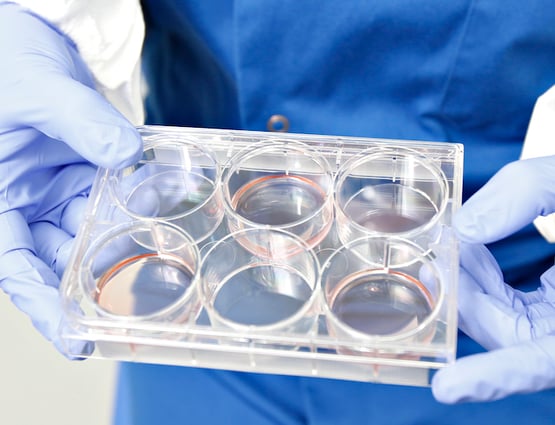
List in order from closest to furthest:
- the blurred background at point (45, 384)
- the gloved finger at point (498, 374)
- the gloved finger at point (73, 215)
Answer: the gloved finger at point (498, 374) → the gloved finger at point (73, 215) → the blurred background at point (45, 384)

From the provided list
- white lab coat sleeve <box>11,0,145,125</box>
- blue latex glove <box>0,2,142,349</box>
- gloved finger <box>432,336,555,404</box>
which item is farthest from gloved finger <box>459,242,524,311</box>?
white lab coat sleeve <box>11,0,145,125</box>

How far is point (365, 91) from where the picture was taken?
0.91 metres

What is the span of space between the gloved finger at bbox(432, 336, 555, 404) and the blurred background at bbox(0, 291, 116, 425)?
867 millimetres

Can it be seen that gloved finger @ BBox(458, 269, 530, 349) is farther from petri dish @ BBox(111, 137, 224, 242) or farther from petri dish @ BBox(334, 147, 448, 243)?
petri dish @ BBox(111, 137, 224, 242)

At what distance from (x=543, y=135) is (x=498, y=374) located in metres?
0.33

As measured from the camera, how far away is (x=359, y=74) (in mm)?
896

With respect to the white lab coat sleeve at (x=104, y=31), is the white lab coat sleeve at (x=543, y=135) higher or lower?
lower

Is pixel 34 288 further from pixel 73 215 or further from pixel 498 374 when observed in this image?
pixel 498 374

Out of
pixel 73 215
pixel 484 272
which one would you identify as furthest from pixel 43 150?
pixel 484 272

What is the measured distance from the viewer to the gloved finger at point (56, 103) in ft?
2.64

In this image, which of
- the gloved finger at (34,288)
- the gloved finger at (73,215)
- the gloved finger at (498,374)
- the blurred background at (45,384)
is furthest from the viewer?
the blurred background at (45,384)

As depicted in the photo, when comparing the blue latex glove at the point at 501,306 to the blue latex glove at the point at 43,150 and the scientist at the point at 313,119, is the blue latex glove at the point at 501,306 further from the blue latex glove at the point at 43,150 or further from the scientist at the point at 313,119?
the blue latex glove at the point at 43,150

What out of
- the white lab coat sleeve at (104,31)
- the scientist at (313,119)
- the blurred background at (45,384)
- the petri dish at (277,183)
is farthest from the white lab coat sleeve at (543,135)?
the blurred background at (45,384)

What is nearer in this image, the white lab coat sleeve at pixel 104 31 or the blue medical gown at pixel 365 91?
the blue medical gown at pixel 365 91
